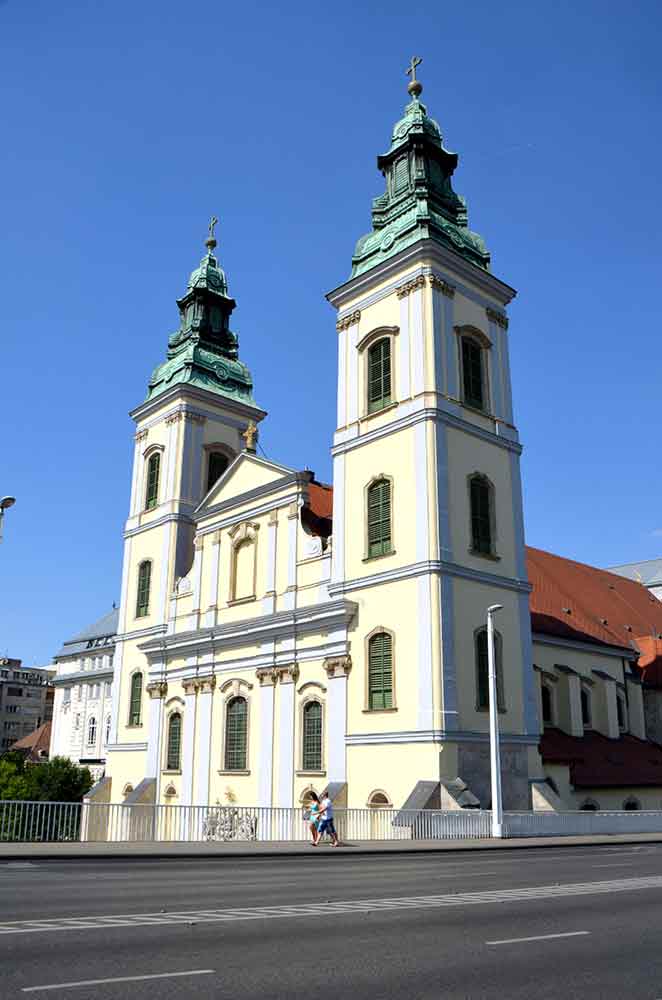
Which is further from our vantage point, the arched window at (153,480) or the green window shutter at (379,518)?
the arched window at (153,480)

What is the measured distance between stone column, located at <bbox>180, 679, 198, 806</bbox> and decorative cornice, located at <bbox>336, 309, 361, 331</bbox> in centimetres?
1583

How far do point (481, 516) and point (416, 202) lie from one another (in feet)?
40.5

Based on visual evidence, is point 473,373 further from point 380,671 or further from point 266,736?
point 266,736

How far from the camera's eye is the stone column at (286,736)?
3067cm

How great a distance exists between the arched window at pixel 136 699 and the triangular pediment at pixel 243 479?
857 centimetres

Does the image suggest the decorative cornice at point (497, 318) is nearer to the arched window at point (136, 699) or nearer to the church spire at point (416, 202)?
the church spire at point (416, 202)

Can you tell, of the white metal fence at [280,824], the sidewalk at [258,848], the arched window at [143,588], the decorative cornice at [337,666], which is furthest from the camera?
the arched window at [143,588]

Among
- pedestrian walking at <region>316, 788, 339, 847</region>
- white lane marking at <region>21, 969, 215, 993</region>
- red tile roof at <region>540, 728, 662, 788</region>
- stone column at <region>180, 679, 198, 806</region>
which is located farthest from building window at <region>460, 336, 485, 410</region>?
white lane marking at <region>21, 969, 215, 993</region>

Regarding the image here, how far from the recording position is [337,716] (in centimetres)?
2917

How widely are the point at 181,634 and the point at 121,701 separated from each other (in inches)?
249

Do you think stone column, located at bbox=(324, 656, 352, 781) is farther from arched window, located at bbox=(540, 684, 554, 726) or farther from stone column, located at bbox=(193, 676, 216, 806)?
arched window, located at bbox=(540, 684, 554, 726)

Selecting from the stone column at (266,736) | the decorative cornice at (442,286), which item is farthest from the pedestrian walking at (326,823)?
the decorative cornice at (442,286)

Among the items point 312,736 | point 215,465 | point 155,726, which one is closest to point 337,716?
point 312,736

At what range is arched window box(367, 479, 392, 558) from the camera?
2953cm
